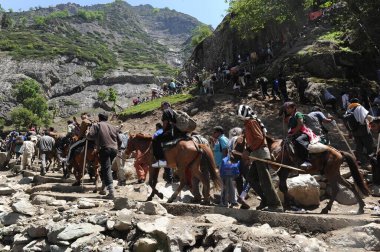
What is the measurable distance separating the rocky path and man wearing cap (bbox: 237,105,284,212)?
0.50 m

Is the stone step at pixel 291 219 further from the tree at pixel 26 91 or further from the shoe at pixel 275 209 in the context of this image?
the tree at pixel 26 91

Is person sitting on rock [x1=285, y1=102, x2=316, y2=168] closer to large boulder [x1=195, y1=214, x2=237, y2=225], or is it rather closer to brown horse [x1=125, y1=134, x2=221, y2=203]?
large boulder [x1=195, y1=214, x2=237, y2=225]

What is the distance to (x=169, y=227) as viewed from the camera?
7.05m

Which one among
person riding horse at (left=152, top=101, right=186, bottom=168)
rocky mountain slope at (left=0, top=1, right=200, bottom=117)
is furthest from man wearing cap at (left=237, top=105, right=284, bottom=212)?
rocky mountain slope at (left=0, top=1, right=200, bottom=117)

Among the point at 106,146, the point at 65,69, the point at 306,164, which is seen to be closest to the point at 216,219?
the point at 306,164

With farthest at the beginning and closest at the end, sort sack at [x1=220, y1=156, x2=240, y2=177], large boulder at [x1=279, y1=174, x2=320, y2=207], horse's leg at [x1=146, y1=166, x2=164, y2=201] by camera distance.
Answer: horse's leg at [x1=146, y1=166, x2=164, y2=201] < large boulder at [x1=279, y1=174, x2=320, y2=207] < sack at [x1=220, y1=156, x2=240, y2=177]

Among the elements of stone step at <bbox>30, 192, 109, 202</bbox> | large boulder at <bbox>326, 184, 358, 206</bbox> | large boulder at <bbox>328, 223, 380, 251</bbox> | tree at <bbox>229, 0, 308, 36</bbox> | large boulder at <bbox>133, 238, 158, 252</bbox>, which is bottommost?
stone step at <bbox>30, 192, 109, 202</bbox>

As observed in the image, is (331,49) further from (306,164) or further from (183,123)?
(306,164)

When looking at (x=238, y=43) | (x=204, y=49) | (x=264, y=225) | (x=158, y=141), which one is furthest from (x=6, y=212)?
(x=204, y=49)

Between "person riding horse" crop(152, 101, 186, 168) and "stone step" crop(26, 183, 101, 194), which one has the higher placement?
"person riding horse" crop(152, 101, 186, 168)

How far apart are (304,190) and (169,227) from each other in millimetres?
3717

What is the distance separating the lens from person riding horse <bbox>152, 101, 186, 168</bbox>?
9391 millimetres

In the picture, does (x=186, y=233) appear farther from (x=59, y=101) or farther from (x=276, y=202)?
(x=59, y=101)

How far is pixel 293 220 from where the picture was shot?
6.87m
